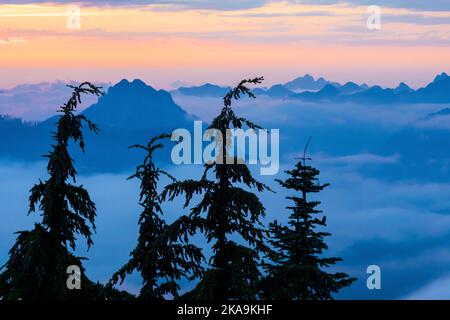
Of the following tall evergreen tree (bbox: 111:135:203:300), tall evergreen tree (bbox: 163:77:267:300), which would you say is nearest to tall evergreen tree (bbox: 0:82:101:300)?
tall evergreen tree (bbox: 111:135:203:300)

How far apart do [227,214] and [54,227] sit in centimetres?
590

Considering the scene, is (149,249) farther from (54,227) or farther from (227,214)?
(227,214)

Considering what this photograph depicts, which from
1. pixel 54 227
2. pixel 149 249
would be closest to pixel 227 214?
pixel 149 249

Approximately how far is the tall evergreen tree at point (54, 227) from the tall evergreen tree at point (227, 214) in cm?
386

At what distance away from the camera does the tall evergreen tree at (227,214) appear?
13.5 meters

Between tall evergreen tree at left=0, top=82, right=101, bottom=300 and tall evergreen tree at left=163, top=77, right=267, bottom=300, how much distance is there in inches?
152

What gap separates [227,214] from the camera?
13789 millimetres

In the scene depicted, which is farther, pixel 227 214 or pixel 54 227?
pixel 54 227

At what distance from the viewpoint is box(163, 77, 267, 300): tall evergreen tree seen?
44.4 feet
